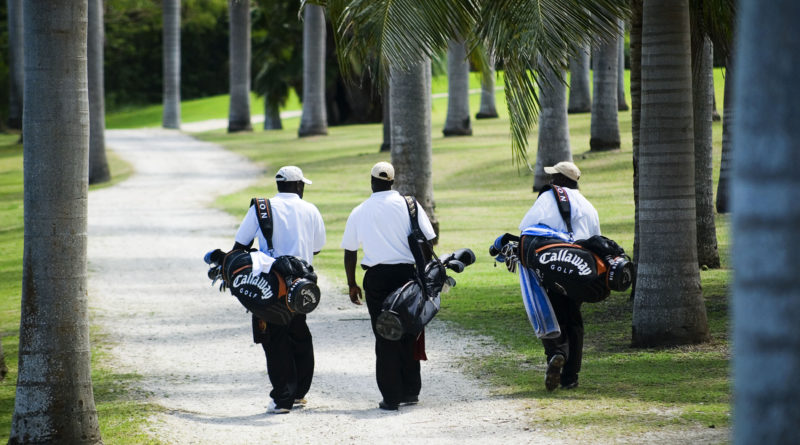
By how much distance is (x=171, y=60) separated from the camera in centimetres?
4731

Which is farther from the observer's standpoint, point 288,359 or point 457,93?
point 457,93

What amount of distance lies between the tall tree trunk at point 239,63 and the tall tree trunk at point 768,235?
39.3 metres

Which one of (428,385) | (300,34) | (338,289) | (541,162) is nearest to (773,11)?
(428,385)

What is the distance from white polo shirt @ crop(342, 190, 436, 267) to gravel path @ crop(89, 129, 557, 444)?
111cm

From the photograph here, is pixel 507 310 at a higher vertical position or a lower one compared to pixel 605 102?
lower

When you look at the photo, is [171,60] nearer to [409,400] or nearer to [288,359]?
[288,359]

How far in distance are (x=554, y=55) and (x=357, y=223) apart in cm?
252

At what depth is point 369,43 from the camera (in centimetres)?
997

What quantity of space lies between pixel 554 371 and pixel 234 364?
3165mm

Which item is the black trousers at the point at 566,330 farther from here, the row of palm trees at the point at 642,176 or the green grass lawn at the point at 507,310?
the row of palm trees at the point at 642,176

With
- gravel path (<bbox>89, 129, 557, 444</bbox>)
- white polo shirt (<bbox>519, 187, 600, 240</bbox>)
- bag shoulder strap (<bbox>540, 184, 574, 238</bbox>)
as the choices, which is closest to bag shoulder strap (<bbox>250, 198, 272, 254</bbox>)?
gravel path (<bbox>89, 129, 557, 444</bbox>)

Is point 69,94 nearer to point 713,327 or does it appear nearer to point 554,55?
point 554,55

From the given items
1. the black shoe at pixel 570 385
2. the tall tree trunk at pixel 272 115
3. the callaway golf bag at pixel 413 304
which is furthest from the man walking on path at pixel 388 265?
the tall tree trunk at pixel 272 115

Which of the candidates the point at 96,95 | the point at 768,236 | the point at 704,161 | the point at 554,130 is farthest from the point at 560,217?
the point at 96,95
